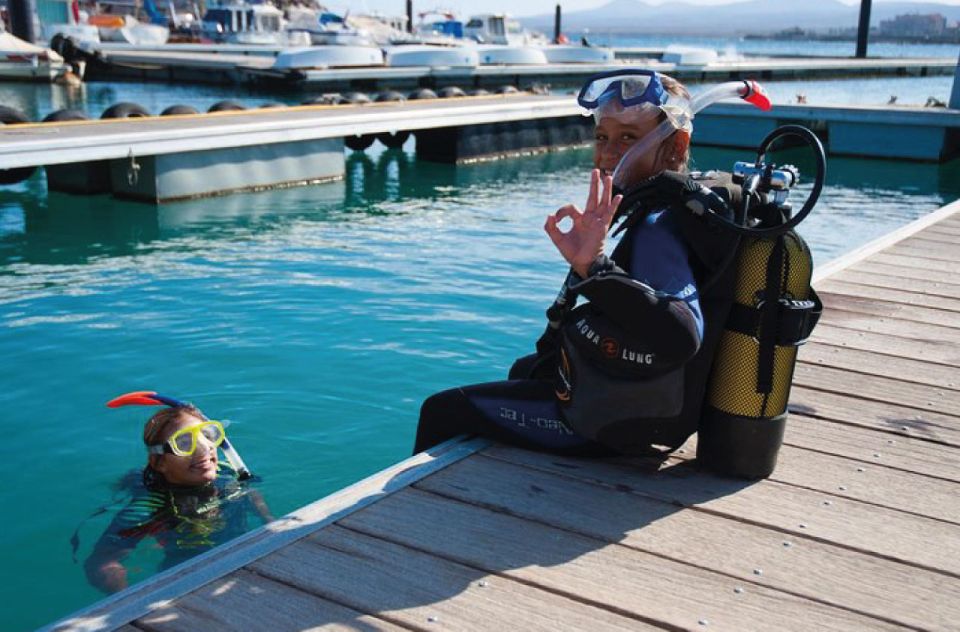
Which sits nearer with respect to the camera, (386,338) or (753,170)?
(753,170)

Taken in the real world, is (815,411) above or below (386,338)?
above

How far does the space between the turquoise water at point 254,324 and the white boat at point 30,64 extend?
19.6 meters

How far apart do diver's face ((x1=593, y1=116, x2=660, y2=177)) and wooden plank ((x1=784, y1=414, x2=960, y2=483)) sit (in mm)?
1099

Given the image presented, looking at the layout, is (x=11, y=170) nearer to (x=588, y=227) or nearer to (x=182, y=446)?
(x=182, y=446)

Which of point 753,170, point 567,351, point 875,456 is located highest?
point 753,170

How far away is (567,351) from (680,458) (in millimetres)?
621

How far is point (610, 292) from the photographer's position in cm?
242

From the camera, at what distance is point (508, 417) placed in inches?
120

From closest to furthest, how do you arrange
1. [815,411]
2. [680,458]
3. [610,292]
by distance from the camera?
[610,292] < [680,458] < [815,411]

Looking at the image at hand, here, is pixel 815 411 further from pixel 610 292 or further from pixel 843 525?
pixel 610 292

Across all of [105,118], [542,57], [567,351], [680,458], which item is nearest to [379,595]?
[567,351]

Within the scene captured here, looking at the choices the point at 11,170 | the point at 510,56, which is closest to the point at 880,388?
the point at 11,170

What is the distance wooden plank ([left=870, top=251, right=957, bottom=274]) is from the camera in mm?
6145

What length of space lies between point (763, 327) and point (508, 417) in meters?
0.83
